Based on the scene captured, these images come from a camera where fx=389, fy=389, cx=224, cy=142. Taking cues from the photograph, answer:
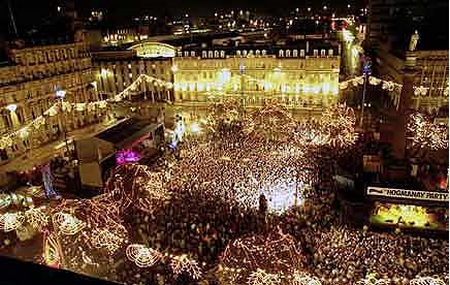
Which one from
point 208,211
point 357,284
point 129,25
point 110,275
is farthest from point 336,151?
point 129,25

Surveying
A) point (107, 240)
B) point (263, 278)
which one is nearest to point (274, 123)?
point (107, 240)

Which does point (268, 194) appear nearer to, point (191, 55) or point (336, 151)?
point (336, 151)

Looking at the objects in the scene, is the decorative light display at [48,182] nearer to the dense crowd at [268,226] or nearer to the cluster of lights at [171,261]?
the dense crowd at [268,226]

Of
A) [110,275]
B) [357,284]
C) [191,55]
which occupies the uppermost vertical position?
[191,55]

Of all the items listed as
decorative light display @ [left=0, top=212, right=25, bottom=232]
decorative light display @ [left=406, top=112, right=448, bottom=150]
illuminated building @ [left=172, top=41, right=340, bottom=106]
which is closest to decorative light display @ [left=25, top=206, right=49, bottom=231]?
decorative light display @ [left=0, top=212, right=25, bottom=232]

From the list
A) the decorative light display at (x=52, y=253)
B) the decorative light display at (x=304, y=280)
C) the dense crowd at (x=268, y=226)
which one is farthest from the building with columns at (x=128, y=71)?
the decorative light display at (x=304, y=280)

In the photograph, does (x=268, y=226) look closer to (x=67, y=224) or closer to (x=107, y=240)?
(x=107, y=240)
